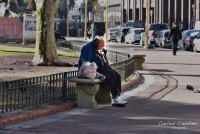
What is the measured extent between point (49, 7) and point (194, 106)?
37.1 ft

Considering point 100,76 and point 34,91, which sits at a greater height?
point 100,76

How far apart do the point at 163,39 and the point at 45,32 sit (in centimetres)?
2504

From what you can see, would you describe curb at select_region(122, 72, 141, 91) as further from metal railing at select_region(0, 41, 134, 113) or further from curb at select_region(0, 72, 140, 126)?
curb at select_region(0, 72, 140, 126)

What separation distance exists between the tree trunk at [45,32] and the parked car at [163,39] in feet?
78.3

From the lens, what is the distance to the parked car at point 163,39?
46750mm

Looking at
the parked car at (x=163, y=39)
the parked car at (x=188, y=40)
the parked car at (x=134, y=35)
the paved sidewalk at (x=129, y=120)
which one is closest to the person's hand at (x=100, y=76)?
the paved sidewalk at (x=129, y=120)

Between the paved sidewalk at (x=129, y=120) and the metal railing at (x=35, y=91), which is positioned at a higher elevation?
the metal railing at (x=35, y=91)

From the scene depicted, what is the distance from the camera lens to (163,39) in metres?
47.2

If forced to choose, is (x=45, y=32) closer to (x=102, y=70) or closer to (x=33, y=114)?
(x=102, y=70)

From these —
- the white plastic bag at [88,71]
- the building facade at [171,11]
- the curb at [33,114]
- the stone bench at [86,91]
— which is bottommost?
the curb at [33,114]

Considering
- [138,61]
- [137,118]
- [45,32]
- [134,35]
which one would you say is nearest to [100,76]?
[137,118]

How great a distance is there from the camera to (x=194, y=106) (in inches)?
494

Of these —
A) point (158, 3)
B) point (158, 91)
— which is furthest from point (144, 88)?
point (158, 3)

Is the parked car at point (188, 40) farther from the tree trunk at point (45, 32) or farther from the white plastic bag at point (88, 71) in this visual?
the white plastic bag at point (88, 71)
